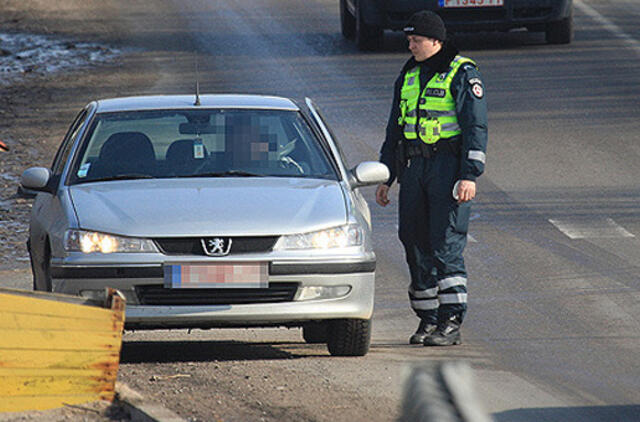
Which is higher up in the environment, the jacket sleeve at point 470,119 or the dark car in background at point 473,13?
the jacket sleeve at point 470,119

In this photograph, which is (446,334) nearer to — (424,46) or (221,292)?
(221,292)

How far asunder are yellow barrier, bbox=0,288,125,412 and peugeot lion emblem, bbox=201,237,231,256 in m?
0.93

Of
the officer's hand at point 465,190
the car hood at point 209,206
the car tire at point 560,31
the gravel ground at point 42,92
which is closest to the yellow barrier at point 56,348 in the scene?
the gravel ground at point 42,92

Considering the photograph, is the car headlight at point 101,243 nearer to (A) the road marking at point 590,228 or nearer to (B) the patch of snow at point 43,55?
(A) the road marking at point 590,228

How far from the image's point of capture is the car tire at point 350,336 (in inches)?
285

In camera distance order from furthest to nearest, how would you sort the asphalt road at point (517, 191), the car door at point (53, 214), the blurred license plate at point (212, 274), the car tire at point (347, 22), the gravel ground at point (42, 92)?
the car tire at point (347, 22) → the gravel ground at point (42, 92) → the car door at point (53, 214) → the asphalt road at point (517, 191) → the blurred license plate at point (212, 274)

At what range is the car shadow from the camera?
746cm

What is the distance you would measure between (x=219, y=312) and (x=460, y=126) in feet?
5.98

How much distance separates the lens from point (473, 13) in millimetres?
20125

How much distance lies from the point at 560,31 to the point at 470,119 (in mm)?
13977

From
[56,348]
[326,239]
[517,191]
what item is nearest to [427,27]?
[326,239]

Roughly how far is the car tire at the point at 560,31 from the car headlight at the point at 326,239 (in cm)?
1451

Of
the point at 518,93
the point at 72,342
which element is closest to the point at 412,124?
the point at 72,342

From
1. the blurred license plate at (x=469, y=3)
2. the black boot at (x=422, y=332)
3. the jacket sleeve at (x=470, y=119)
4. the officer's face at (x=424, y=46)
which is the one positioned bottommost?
the blurred license plate at (x=469, y=3)
